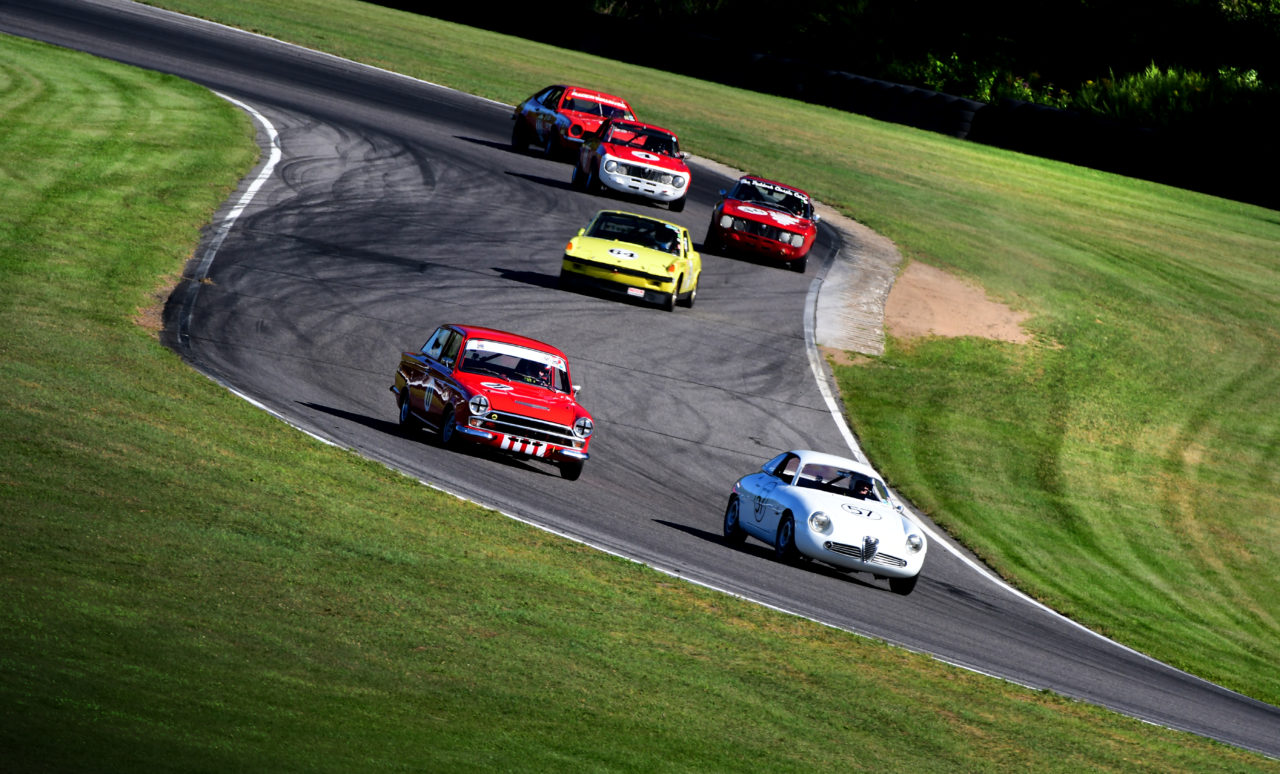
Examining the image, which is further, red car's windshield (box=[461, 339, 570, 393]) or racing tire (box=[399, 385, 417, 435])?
racing tire (box=[399, 385, 417, 435])

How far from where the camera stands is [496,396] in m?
16.4

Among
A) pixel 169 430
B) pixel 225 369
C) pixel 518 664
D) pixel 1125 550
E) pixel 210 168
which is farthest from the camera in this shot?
pixel 210 168

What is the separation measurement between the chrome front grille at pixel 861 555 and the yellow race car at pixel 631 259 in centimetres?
1113

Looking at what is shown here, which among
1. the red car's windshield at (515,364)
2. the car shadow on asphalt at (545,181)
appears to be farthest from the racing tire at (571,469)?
the car shadow on asphalt at (545,181)

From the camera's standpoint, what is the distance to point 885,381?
25656 mm

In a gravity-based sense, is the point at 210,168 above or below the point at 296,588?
below

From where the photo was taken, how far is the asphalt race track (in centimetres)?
1423

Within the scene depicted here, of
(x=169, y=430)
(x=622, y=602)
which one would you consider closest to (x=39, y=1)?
(x=169, y=430)

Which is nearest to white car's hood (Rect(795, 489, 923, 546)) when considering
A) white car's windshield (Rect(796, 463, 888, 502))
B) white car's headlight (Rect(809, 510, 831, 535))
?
white car's headlight (Rect(809, 510, 831, 535))

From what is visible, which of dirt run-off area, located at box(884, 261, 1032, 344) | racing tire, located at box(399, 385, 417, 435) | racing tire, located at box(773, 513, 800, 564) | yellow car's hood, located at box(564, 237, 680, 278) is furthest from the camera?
dirt run-off area, located at box(884, 261, 1032, 344)

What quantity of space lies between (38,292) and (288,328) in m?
3.33

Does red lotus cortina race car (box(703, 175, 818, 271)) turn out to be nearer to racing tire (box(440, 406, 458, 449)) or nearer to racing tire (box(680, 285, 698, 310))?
racing tire (box(680, 285, 698, 310))

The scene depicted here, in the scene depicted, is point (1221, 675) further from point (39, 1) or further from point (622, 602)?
point (39, 1)

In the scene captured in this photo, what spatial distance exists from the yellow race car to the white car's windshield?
9.85 meters
